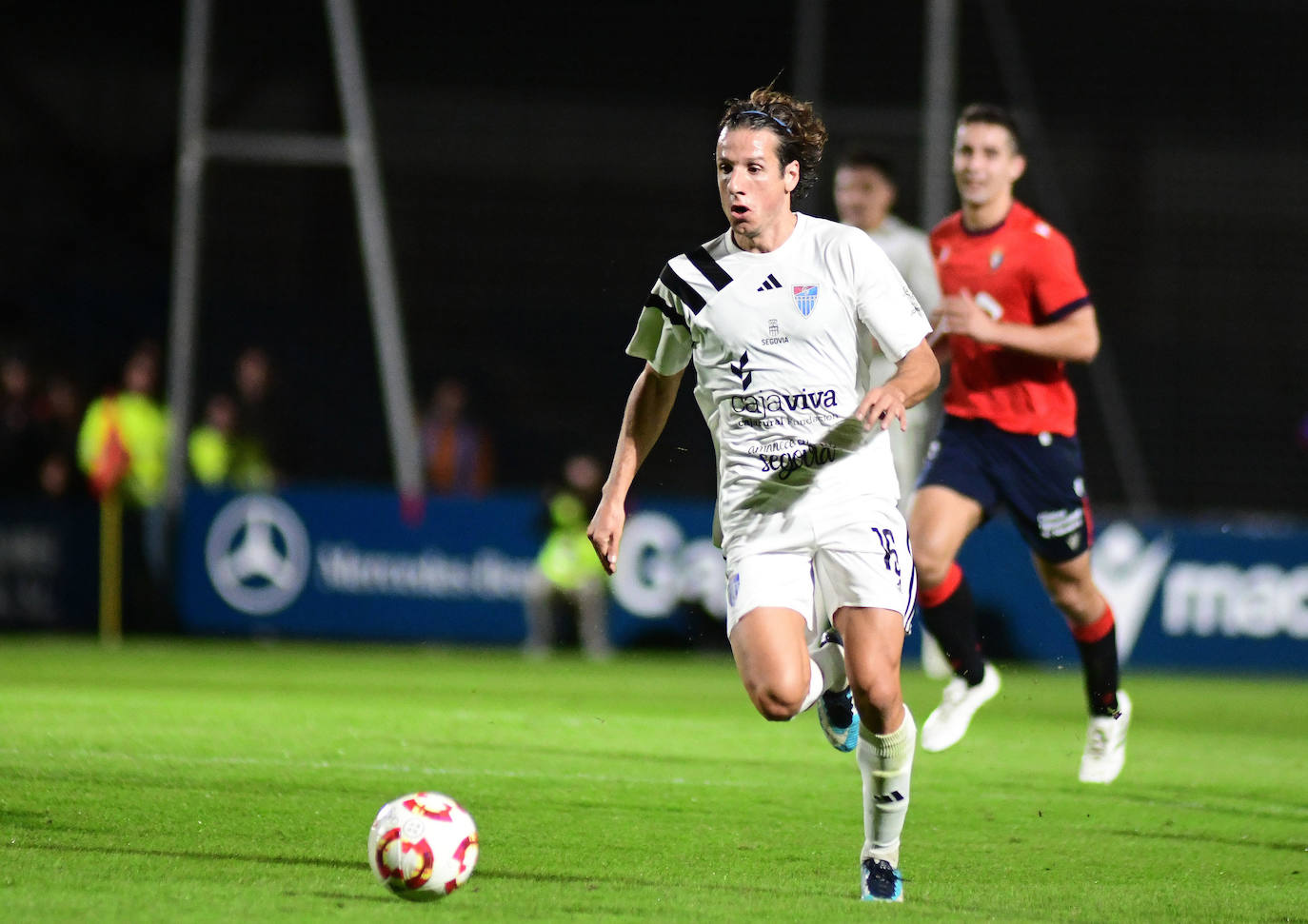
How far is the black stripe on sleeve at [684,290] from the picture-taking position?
563 cm

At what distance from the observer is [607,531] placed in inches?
223

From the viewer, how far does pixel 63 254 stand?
74.9 ft

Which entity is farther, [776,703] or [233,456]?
[233,456]

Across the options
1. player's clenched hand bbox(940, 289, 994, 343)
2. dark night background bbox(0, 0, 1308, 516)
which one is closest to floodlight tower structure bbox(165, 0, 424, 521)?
dark night background bbox(0, 0, 1308, 516)

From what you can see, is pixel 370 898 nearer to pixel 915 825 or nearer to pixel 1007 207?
pixel 915 825

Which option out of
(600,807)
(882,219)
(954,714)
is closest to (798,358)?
(600,807)

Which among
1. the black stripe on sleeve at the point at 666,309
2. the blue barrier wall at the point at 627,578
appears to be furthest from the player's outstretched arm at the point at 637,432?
the blue barrier wall at the point at 627,578

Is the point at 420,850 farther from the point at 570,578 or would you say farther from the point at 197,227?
the point at 197,227

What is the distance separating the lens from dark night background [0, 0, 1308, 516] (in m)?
21.6

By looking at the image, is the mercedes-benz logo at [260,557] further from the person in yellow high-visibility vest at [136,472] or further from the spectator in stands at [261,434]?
the spectator in stands at [261,434]

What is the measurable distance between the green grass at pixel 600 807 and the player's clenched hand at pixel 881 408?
3.99ft

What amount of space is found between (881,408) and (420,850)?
5.14 feet

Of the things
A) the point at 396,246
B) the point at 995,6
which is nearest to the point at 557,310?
the point at 396,246

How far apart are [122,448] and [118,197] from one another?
7.71 metres
